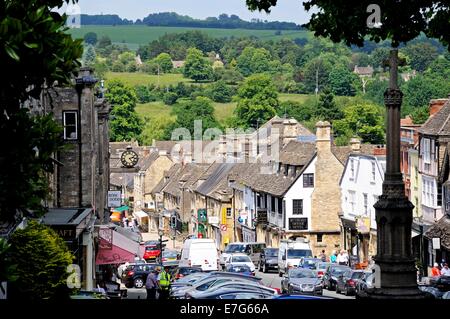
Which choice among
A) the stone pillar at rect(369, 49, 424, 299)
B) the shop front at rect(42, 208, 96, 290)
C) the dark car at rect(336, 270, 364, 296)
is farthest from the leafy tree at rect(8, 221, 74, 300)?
the dark car at rect(336, 270, 364, 296)

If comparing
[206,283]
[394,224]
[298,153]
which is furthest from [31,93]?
[298,153]

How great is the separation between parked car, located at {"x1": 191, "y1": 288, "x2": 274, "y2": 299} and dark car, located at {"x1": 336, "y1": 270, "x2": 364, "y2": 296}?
717 inches

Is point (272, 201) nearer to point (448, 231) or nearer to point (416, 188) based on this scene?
point (416, 188)

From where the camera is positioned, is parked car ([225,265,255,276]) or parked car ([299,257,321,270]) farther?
parked car ([299,257,321,270])

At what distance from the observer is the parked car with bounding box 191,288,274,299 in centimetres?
3784

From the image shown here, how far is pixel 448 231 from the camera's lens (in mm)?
73375

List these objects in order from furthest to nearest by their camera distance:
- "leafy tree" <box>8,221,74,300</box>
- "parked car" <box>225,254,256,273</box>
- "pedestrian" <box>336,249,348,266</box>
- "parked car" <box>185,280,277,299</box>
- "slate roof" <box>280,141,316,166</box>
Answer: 1. "slate roof" <box>280,141,316,166</box>
2. "pedestrian" <box>336,249,348,266</box>
3. "parked car" <box>225,254,256,273</box>
4. "parked car" <box>185,280,277,299</box>
5. "leafy tree" <box>8,221,74,300</box>

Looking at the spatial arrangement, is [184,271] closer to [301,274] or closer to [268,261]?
[301,274]

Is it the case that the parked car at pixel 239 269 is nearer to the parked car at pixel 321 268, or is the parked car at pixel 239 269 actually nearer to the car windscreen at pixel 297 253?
the parked car at pixel 321 268

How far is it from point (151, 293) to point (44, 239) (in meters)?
12.8

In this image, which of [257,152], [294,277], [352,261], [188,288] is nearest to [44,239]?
[188,288]

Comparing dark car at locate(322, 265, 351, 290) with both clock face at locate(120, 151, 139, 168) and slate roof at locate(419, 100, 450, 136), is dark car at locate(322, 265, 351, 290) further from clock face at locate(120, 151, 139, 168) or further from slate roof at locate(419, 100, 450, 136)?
clock face at locate(120, 151, 139, 168)

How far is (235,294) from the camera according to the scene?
38438mm

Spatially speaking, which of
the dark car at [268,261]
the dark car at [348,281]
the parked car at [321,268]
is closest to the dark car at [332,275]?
the parked car at [321,268]
